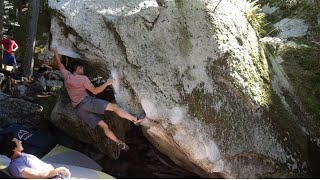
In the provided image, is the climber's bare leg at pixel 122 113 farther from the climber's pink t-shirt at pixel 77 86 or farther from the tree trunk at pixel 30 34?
the tree trunk at pixel 30 34

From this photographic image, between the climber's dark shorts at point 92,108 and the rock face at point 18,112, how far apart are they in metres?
2.60

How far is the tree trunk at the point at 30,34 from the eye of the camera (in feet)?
45.1

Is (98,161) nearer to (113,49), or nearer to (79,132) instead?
(79,132)

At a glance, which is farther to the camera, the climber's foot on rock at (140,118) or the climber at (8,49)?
the climber at (8,49)

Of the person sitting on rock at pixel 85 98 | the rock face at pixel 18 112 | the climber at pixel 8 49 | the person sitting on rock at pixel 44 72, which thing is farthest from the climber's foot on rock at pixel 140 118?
the climber at pixel 8 49

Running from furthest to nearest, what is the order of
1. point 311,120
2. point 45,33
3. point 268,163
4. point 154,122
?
1. point 45,33
2. point 311,120
3. point 268,163
4. point 154,122

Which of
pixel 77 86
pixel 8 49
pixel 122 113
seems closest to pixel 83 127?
pixel 77 86

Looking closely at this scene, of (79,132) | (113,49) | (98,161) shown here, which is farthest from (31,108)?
(113,49)

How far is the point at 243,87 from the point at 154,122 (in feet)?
5.82

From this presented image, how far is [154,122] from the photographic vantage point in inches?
275

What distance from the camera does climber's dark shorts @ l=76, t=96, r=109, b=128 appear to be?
7.10 m

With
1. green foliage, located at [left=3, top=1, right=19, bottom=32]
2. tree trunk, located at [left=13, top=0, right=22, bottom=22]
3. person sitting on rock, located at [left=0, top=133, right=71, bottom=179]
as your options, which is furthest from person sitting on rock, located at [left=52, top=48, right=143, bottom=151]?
tree trunk, located at [left=13, top=0, right=22, bottom=22]

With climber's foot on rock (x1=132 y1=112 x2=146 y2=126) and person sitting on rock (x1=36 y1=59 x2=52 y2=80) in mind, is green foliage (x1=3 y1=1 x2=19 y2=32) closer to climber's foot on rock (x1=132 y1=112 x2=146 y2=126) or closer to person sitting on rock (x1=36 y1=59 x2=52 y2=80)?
person sitting on rock (x1=36 y1=59 x2=52 y2=80)

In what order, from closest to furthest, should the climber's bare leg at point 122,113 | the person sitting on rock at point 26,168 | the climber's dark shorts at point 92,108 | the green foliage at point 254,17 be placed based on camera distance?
the person sitting on rock at point 26,168 < the climber's bare leg at point 122,113 < the climber's dark shorts at point 92,108 < the green foliage at point 254,17
